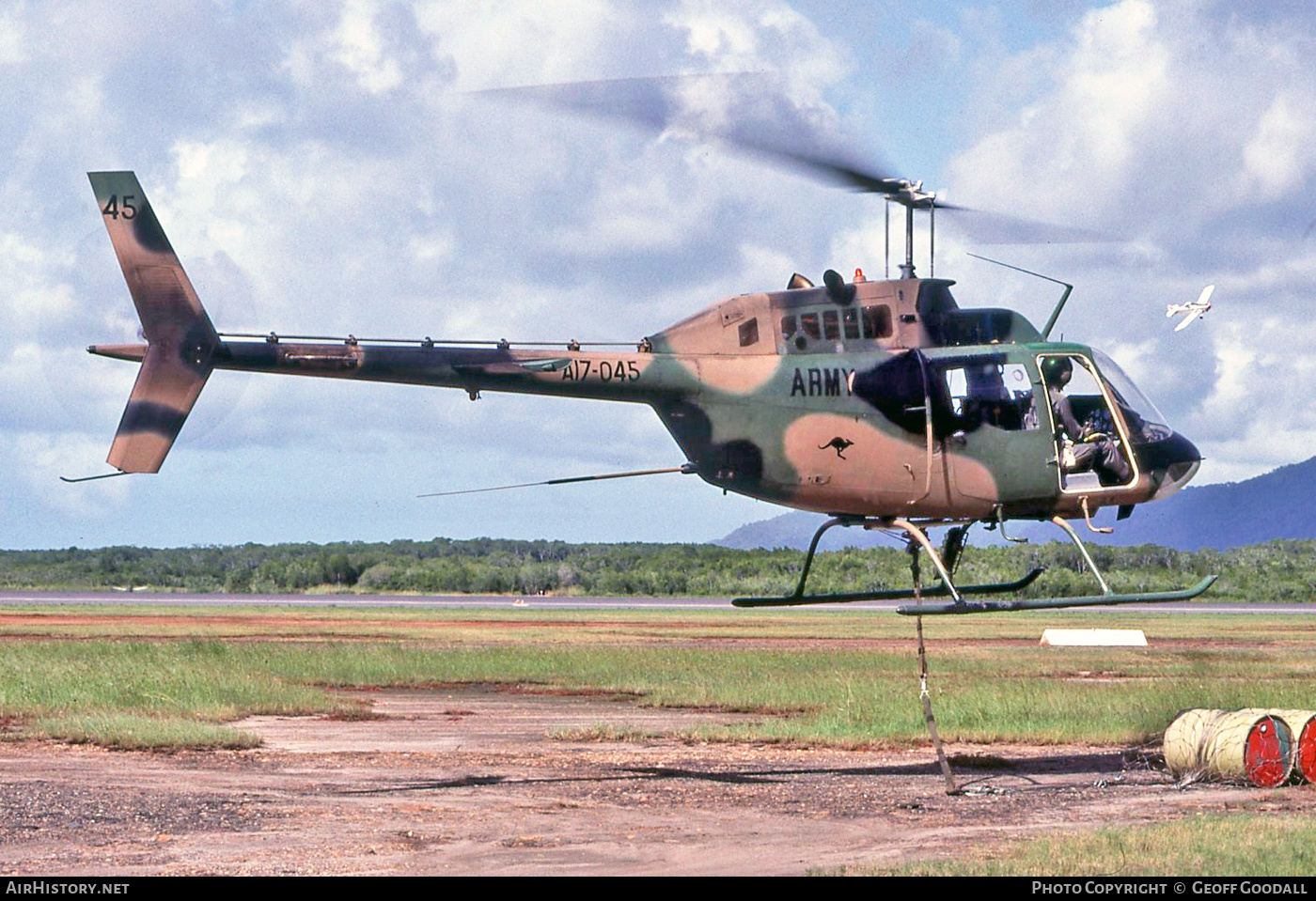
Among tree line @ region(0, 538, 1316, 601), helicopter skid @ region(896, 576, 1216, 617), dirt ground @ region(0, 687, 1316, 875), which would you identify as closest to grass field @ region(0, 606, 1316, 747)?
dirt ground @ region(0, 687, 1316, 875)

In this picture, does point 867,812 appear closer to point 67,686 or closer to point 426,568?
point 67,686

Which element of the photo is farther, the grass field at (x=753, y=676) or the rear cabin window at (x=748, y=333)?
the rear cabin window at (x=748, y=333)

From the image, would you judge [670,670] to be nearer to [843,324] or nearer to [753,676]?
[753,676]

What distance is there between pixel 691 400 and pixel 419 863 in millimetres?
5959

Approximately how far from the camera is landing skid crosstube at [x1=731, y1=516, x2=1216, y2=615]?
15.4 m

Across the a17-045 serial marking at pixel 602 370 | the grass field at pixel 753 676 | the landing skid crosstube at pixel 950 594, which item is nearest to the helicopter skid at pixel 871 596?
the landing skid crosstube at pixel 950 594

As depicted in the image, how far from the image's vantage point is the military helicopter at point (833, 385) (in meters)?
16.8

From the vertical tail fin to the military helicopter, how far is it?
0.02 meters

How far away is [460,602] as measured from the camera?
79.6 metres

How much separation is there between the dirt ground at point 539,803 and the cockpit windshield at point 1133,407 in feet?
13.3

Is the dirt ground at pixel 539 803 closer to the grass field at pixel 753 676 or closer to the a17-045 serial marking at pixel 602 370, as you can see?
the grass field at pixel 753 676

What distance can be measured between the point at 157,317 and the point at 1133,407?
1064 centimetres

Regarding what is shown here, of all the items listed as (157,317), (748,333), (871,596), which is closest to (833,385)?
(748,333)

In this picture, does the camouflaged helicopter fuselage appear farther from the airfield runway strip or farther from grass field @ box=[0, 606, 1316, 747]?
the airfield runway strip
